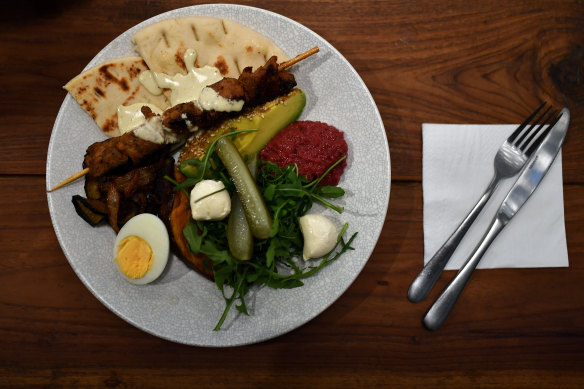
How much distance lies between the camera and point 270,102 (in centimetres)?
209

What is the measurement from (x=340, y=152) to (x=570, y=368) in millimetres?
1839

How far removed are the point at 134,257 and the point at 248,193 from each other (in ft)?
2.21

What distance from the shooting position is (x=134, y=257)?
198cm

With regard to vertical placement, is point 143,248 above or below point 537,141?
Result: below

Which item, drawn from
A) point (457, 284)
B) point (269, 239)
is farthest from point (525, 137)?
point (269, 239)

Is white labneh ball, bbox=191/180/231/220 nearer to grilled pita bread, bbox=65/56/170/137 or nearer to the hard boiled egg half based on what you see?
the hard boiled egg half

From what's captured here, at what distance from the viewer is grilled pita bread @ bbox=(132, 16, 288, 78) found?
206cm

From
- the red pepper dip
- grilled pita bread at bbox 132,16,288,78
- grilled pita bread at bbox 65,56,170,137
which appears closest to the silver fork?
the red pepper dip

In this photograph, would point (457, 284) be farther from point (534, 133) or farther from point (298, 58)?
point (298, 58)

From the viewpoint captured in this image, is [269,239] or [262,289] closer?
[269,239]

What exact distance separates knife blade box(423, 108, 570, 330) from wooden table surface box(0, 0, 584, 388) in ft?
0.28

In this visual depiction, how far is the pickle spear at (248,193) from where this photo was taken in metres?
1.88

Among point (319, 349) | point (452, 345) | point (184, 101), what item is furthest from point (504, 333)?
point (184, 101)

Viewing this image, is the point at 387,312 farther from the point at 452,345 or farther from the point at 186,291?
the point at 186,291
